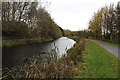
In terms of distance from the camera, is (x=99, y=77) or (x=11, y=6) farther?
(x=11, y=6)

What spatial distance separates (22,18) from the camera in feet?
163

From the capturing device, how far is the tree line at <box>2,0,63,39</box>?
44312mm

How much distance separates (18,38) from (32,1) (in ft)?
38.6

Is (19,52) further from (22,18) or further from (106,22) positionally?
(106,22)

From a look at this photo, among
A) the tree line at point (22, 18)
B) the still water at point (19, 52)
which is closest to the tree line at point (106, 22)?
the tree line at point (22, 18)

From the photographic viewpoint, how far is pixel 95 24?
57281mm

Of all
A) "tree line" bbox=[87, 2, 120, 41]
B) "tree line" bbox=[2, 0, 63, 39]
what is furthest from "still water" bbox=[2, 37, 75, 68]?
"tree line" bbox=[87, 2, 120, 41]

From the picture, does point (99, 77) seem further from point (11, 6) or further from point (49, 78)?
point (11, 6)

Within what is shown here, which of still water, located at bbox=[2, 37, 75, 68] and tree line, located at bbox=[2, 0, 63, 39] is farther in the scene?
tree line, located at bbox=[2, 0, 63, 39]

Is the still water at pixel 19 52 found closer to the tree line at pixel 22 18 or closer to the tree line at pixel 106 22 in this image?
the tree line at pixel 22 18

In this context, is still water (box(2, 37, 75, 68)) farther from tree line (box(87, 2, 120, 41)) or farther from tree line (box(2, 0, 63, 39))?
tree line (box(87, 2, 120, 41))

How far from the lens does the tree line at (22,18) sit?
145 ft

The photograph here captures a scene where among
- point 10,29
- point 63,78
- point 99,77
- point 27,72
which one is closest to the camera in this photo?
point 27,72

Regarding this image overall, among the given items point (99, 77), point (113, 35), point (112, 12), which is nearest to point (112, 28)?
point (113, 35)
